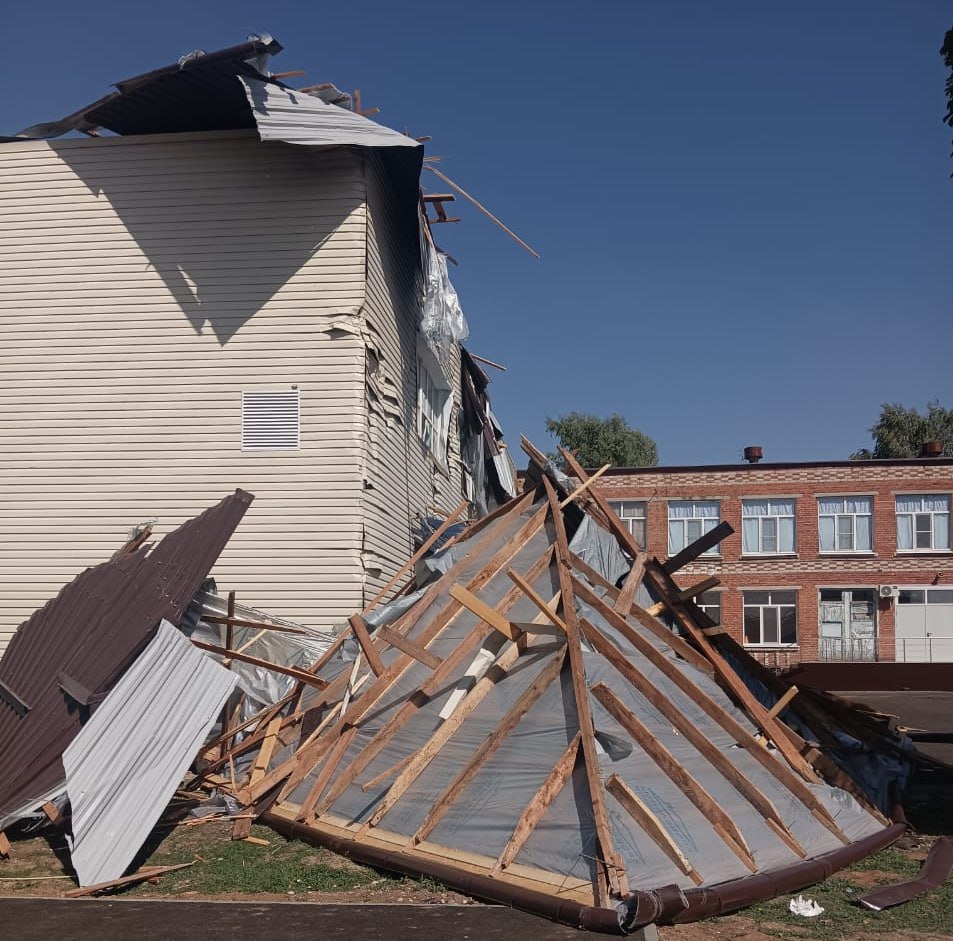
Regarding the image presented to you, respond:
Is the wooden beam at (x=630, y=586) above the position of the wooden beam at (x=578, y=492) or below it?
below

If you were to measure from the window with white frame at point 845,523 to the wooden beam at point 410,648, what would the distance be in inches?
1220

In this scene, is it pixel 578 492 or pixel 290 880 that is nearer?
pixel 290 880

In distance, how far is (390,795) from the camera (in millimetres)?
8625

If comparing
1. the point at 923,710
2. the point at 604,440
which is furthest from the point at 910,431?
the point at 923,710

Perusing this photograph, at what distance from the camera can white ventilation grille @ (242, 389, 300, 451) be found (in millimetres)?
14609

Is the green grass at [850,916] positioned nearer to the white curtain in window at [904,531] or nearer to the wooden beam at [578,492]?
the wooden beam at [578,492]

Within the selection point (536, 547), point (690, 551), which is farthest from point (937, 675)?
point (536, 547)

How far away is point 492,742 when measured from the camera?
331 inches

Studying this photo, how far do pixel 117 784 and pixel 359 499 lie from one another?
625 centimetres

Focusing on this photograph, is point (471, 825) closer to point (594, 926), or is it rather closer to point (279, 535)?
point (594, 926)

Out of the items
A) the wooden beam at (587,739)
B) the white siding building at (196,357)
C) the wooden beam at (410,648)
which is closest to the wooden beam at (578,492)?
the wooden beam at (587,739)

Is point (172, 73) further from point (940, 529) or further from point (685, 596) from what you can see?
point (940, 529)

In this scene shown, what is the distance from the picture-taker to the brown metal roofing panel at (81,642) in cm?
916

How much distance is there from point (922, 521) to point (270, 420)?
2978cm
